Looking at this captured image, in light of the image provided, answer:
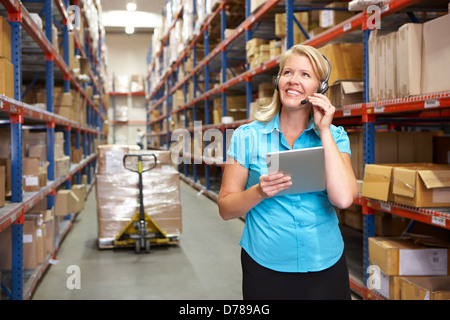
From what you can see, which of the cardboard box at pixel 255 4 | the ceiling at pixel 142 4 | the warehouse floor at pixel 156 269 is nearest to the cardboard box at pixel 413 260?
the warehouse floor at pixel 156 269

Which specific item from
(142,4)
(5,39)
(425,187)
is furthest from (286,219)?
(142,4)

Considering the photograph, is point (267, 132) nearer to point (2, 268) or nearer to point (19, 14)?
point (19, 14)

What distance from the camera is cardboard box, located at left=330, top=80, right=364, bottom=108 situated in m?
3.33

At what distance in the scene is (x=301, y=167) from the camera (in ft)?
4.28

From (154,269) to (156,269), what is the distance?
18 millimetres

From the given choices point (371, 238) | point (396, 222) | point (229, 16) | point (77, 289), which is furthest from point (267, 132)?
point (229, 16)

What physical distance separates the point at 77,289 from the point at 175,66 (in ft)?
30.5

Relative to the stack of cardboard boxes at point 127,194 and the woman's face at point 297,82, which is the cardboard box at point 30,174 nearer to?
the stack of cardboard boxes at point 127,194

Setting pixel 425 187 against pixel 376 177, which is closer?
pixel 425 187

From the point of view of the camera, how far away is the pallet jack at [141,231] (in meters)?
4.41

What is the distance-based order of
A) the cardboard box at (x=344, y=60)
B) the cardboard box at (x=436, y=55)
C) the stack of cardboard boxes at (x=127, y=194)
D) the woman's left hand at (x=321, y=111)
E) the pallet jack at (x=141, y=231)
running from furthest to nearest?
the stack of cardboard boxes at (x=127, y=194) < the pallet jack at (x=141, y=231) < the cardboard box at (x=344, y=60) < the cardboard box at (x=436, y=55) < the woman's left hand at (x=321, y=111)

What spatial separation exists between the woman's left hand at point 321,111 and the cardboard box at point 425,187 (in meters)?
1.29

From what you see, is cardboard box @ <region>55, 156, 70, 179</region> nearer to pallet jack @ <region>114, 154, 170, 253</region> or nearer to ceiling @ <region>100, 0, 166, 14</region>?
pallet jack @ <region>114, 154, 170, 253</region>

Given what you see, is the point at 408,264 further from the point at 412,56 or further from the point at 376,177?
the point at 412,56
